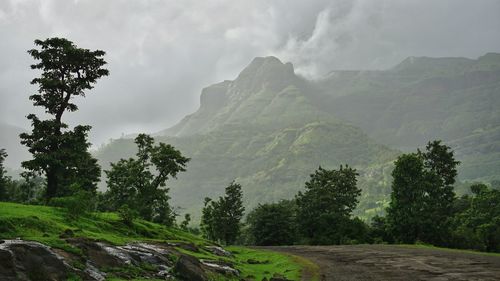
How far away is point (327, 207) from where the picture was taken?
340ft

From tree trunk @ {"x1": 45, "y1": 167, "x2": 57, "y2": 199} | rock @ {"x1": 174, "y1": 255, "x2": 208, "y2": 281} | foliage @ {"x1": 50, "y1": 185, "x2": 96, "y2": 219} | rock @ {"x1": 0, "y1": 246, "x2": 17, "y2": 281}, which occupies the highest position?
tree trunk @ {"x1": 45, "y1": 167, "x2": 57, "y2": 199}

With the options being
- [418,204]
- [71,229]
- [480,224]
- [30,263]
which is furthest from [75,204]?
[480,224]

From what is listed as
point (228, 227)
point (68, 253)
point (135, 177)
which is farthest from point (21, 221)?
point (228, 227)

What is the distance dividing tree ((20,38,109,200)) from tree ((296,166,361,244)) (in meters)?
63.9

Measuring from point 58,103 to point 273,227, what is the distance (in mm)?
68670

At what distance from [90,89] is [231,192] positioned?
218 ft

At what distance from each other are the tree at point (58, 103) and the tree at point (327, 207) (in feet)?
210

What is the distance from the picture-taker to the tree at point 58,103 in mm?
47188

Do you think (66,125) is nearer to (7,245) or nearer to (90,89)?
(90,89)

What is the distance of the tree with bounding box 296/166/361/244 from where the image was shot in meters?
98.1

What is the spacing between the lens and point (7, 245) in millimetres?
18688

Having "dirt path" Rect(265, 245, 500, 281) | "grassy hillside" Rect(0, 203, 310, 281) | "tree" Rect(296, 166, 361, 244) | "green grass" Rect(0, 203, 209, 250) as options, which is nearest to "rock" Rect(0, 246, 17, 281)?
"grassy hillside" Rect(0, 203, 310, 281)

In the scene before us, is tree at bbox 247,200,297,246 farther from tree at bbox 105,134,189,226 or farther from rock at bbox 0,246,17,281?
rock at bbox 0,246,17,281

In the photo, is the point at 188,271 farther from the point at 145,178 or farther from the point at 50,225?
the point at 145,178
